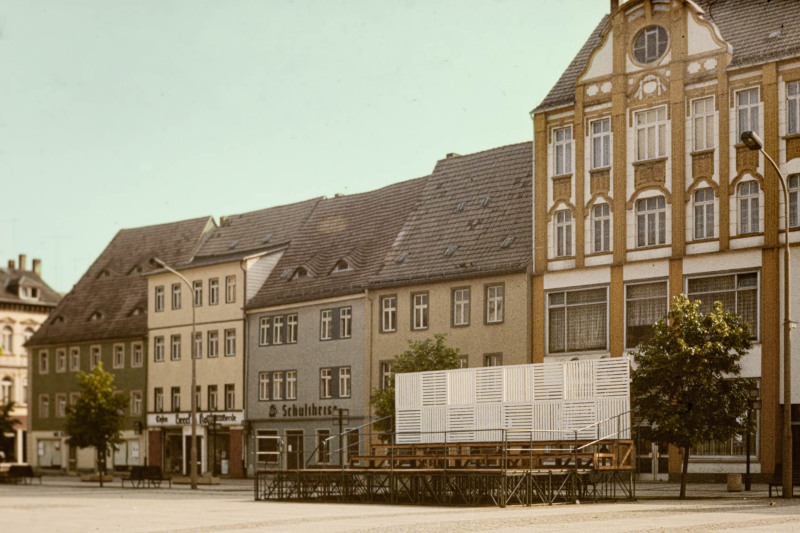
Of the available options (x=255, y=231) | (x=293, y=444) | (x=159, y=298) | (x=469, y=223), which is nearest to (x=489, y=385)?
(x=469, y=223)

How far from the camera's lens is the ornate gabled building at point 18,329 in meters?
101

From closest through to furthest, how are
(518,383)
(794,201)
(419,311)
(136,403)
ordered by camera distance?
(518,383), (794,201), (419,311), (136,403)

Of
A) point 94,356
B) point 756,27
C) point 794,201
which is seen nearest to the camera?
point 794,201

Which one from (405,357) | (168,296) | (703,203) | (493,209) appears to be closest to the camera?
(703,203)

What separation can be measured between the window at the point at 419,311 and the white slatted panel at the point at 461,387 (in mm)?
18426

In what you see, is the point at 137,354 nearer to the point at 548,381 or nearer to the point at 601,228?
the point at 601,228

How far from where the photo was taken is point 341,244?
223 feet

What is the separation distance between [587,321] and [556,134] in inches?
285

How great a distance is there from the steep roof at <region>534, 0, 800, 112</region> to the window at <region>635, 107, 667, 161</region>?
3.24 metres

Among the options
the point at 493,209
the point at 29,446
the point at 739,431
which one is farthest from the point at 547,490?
the point at 29,446

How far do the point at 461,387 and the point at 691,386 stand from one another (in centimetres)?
709

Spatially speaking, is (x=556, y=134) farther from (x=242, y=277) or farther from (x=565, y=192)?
(x=242, y=277)

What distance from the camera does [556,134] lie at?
53781mm

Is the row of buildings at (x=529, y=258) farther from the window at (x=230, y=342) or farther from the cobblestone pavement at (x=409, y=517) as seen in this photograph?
the cobblestone pavement at (x=409, y=517)
